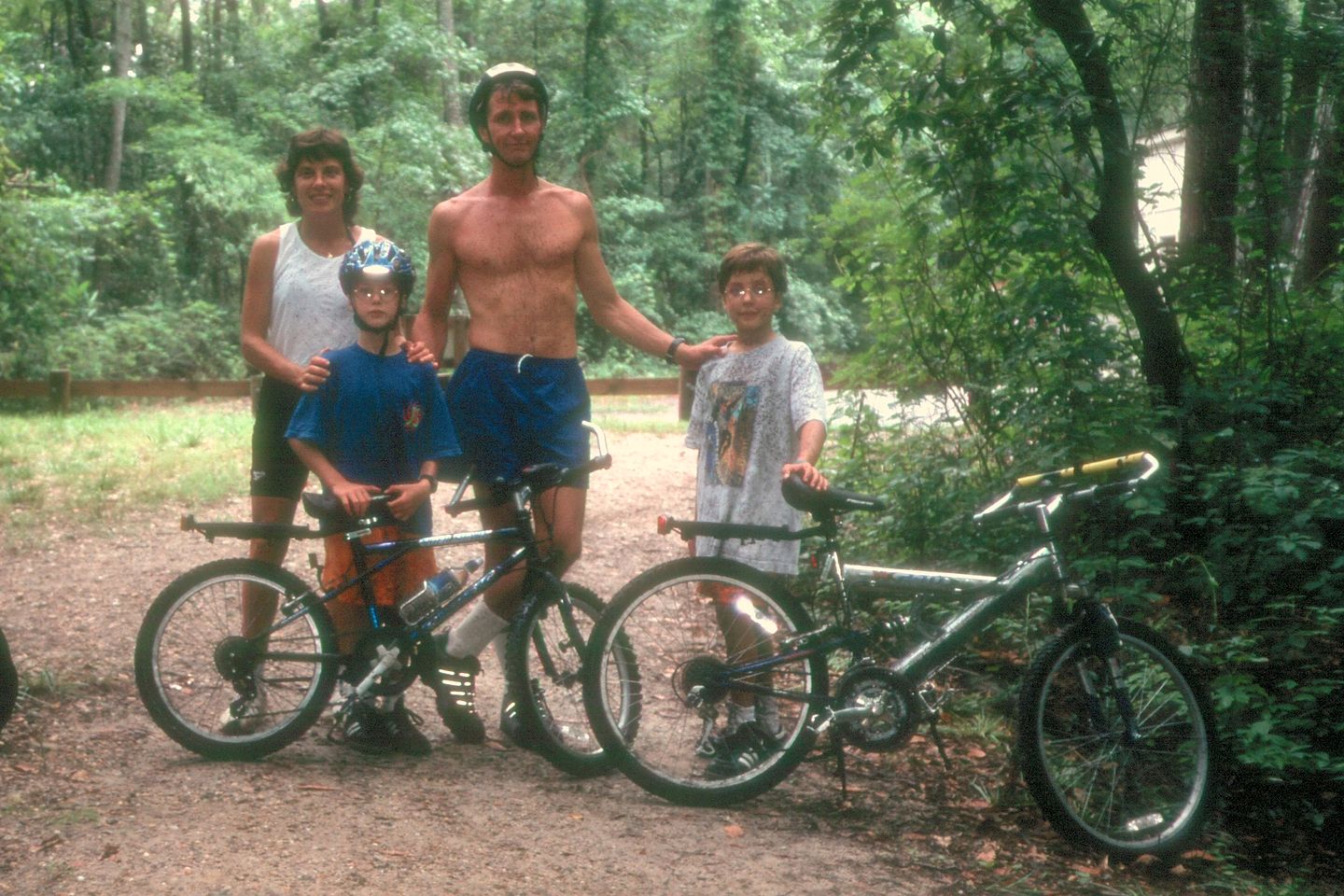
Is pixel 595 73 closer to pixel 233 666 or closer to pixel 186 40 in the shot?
pixel 186 40

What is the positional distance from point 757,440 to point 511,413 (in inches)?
34.2

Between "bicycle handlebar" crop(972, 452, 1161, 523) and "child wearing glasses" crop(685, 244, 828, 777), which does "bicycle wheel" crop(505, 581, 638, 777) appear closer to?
"child wearing glasses" crop(685, 244, 828, 777)

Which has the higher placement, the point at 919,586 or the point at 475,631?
the point at 919,586

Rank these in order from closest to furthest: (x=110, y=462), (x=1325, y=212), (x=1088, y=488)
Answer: (x=1088, y=488)
(x=1325, y=212)
(x=110, y=462)

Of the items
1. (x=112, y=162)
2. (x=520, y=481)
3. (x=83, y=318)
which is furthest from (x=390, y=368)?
(x=112, y=162)

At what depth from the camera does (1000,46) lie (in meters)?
6.35

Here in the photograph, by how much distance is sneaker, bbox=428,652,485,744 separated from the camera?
4883 millimetres

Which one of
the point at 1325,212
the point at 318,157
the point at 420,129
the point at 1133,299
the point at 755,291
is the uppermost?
the point at 420,129

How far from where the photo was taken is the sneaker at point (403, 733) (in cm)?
488

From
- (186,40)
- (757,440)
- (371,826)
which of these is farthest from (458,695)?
(186,40)

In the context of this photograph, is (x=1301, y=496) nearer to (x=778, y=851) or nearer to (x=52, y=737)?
(x=778, y=851)

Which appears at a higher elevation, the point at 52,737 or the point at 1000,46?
the point at 1000,46

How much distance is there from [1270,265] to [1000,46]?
1.64 metres

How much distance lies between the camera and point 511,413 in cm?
489
